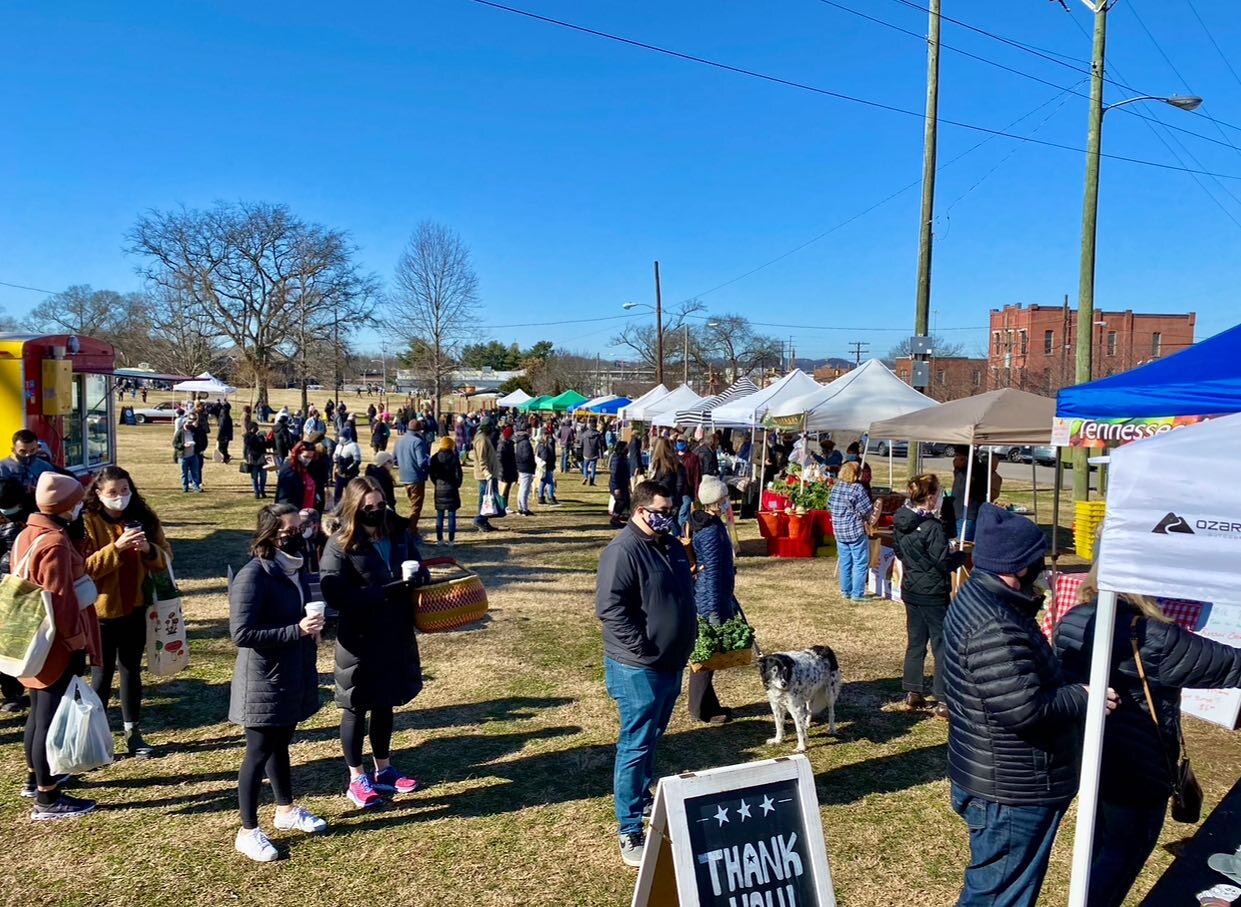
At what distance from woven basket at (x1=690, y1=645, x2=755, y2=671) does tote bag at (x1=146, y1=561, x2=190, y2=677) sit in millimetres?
3152

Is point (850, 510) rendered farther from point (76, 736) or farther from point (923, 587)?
point (76, 736)

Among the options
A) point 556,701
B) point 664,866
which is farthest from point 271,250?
point 664,866

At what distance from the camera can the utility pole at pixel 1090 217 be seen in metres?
13.8

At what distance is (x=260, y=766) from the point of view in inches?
158

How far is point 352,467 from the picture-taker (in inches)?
499

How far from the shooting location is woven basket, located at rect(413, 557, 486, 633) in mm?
4430

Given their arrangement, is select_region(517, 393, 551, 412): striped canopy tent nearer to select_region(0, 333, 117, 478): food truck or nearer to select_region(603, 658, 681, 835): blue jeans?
select_region(0, 333, 117, 478): food truck

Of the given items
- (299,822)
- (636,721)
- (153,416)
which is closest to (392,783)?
(299,822)

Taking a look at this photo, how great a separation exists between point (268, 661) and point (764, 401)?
42.6ft

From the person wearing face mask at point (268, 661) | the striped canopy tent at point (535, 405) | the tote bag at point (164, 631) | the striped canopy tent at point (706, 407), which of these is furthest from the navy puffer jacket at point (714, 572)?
the striped canopy tent at point (535, 405)

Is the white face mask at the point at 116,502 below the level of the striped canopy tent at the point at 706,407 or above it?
below

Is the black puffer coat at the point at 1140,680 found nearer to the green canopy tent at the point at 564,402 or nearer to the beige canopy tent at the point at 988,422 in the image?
the beige canopy tent at the point at 988,422

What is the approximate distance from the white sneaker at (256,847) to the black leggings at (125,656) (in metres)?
1.53

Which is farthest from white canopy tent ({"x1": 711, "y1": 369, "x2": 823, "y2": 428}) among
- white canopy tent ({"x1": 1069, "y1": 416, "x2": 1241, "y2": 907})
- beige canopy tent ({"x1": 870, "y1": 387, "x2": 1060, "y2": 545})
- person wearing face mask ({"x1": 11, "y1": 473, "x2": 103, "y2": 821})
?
white canopy tent ({"x1": 1069, "y1": 416, "x2": 1241, "y2": 907})
